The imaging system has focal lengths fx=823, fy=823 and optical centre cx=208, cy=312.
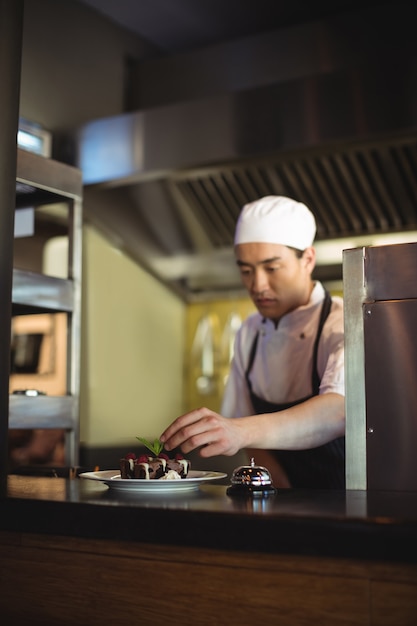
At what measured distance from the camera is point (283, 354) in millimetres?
2568

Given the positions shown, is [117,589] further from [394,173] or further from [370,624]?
[394,173]

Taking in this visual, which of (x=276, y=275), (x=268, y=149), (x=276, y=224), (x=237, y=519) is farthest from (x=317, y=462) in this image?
(x=268, y=149)

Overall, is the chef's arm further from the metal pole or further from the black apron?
the metal pole

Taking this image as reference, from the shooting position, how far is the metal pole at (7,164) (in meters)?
1.73

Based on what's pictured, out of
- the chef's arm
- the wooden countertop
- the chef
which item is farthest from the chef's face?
the wooden countertop

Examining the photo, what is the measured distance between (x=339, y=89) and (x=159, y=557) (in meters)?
2.23

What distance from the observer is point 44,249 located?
12.0ft

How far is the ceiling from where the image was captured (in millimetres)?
3807

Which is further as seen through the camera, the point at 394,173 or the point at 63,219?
the point at 63,219

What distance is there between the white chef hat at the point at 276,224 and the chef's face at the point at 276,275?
0.06ft

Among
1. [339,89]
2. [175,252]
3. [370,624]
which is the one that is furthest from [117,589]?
[175,252]

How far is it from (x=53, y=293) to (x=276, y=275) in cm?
71

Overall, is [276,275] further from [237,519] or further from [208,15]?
[208,15]

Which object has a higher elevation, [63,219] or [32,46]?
[32,46]
